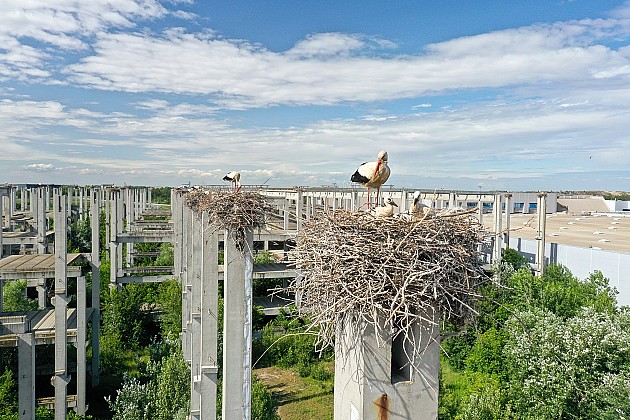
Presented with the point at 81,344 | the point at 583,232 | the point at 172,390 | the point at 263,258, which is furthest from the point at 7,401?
the point at 583,232

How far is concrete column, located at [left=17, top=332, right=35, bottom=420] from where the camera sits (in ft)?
33.5

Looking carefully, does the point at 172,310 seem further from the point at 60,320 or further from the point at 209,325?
the point at 209,325

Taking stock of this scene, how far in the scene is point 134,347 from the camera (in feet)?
67.9

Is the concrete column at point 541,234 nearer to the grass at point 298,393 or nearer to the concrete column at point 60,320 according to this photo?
the grass at point 298,393

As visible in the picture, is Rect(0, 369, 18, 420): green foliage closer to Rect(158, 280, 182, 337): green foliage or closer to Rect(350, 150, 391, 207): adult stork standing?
Rect(158, 280, 182, 337): green foliage

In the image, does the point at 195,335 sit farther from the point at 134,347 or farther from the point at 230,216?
the point at 134,347

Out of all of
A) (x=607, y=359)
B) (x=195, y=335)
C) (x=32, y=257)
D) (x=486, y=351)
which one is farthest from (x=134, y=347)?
(x=607, y=359)

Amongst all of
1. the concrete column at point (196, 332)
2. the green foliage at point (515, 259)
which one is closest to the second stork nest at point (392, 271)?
the concrete column at point (196, 332)

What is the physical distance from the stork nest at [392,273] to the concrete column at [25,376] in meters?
8.93

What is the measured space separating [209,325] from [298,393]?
1076 cm

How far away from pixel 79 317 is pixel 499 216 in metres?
20.6

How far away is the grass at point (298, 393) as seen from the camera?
647 inches

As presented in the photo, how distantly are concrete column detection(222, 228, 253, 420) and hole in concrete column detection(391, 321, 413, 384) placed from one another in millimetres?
3290

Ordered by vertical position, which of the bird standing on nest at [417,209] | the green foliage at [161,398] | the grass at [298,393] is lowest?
the grass at [298,393]
